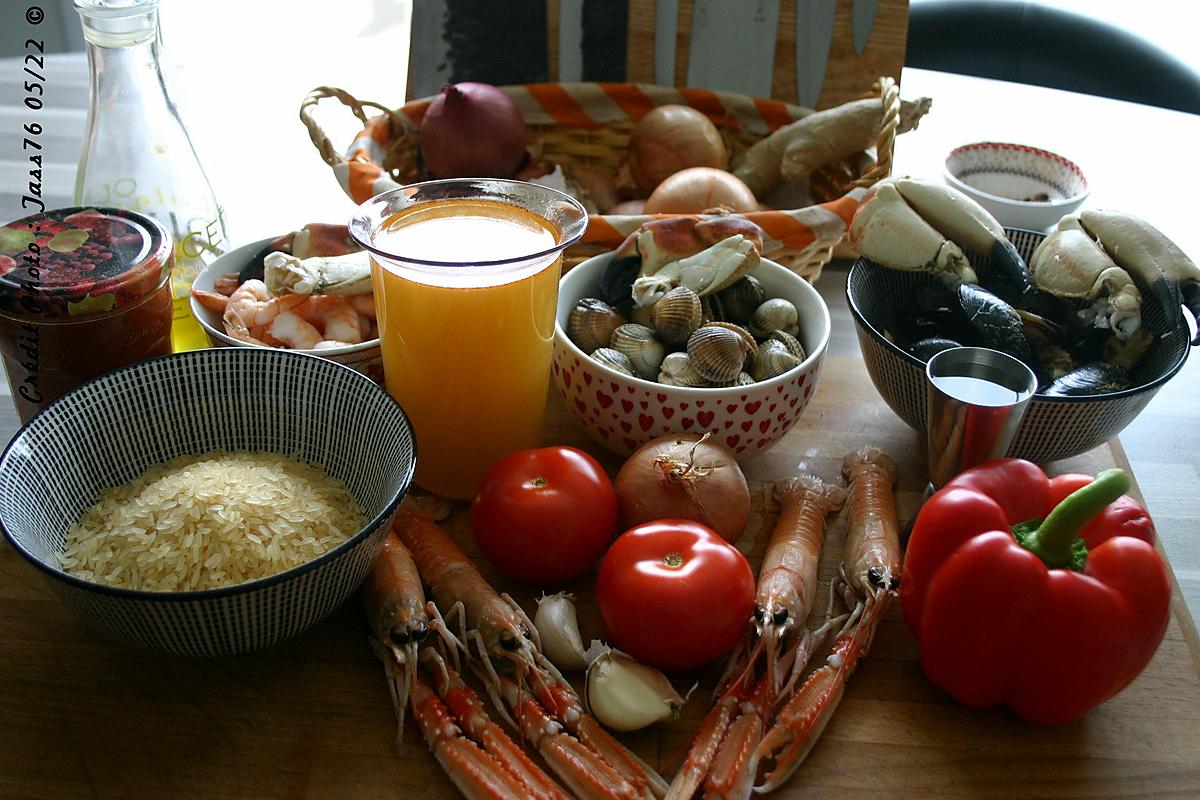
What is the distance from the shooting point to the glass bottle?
3.88 feet

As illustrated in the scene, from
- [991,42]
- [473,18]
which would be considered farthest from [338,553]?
[991,42]

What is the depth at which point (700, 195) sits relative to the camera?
5.10 ft

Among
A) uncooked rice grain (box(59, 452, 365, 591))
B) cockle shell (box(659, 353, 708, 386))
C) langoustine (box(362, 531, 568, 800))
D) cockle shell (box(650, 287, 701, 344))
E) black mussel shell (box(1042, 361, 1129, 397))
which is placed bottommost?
langoustine (box(362, 531, 568, 800))

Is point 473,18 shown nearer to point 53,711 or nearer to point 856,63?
point 856,63

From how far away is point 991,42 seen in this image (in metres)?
2.21

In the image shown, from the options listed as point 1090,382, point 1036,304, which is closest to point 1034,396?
point 1090,382

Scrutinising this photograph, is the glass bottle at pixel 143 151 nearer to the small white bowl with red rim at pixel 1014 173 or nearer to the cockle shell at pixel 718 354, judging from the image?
the cockle shell at pixel 718 354

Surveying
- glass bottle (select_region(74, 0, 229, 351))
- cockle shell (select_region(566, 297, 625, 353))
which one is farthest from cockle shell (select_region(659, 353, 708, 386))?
glass bottle (select_region(74, 0, 229, 351))

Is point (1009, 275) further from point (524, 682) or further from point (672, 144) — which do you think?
point (524, 682)

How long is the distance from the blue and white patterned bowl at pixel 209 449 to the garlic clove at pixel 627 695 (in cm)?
25

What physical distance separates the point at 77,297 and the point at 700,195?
Result: 90cm

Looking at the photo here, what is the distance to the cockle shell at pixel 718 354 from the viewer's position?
1.15 meters

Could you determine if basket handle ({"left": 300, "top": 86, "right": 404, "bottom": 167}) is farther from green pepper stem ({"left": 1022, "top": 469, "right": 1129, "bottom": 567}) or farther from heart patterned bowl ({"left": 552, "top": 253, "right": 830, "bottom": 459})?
green pepper stem ({"left": 1022, "top": 469, "right": 1129, "bottom": 567})

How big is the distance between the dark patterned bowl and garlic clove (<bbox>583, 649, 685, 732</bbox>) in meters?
0.49
